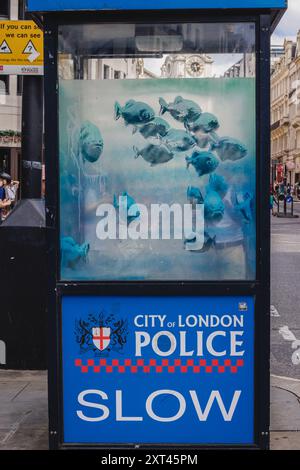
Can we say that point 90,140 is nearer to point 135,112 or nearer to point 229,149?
point 135,112

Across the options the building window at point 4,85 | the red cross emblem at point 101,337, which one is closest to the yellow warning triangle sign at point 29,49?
the red cross emblem at point 101,337

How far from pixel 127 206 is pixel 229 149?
63 centimetres

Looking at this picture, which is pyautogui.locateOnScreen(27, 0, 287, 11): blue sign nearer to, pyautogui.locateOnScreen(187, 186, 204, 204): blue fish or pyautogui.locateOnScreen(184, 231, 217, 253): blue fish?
pyautogui.locateOnScreen(187, 186, 204, 204): blue fish

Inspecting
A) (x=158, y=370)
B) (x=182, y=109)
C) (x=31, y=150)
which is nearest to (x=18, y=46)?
(x=31, y=150)

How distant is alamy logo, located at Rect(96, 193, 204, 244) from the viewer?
13.2ft

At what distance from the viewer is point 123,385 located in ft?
13.3

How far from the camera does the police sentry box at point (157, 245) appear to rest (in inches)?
156

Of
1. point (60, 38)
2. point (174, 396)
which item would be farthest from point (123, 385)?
point (60, 38)

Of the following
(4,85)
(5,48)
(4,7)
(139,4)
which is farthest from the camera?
(4,7)

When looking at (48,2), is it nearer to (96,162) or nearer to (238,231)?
(96,162)

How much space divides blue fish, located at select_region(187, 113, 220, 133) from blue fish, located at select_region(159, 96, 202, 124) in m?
0.02

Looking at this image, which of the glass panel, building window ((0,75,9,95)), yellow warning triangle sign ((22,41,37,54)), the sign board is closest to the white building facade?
building window ((0,75,9,95))

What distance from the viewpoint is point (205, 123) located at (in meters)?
3.98

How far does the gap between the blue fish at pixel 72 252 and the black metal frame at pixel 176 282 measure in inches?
1.8
